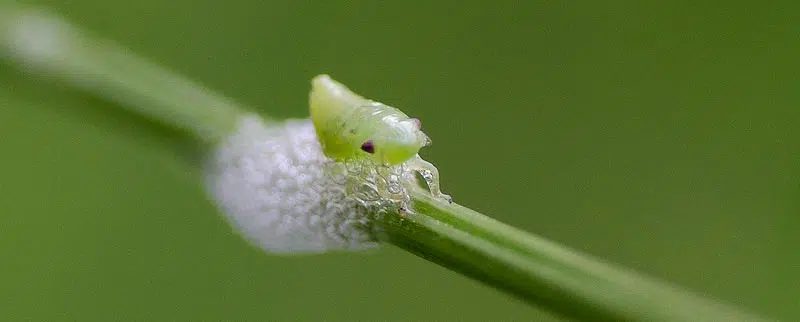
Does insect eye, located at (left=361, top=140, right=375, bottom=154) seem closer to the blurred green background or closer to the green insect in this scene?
the green insect

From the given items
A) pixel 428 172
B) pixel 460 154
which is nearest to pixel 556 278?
pixel 428 172

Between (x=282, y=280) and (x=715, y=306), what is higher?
(x=282, y=280)

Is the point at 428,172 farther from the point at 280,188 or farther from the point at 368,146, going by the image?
the point at 280,188

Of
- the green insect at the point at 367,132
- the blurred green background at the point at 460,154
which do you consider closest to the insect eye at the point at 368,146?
the green insect at the point at 367,132

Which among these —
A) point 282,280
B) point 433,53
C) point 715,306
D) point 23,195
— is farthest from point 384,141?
point 23,195

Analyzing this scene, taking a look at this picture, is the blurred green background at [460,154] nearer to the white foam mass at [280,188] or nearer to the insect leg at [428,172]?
the white foam mass at [280,188]

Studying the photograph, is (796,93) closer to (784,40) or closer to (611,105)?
(784,40)
